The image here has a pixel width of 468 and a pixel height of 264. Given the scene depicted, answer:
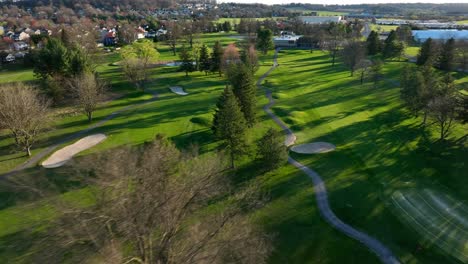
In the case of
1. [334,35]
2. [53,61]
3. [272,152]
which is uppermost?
[334,35]

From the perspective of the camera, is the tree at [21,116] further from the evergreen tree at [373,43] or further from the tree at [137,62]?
the evergreen tree at [373,43]

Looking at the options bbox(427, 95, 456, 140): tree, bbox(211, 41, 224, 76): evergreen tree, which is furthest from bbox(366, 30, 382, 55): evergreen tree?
bbox(427, 95, 456, 140): tree

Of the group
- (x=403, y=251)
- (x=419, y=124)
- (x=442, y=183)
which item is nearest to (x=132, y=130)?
(x=403, y=251)

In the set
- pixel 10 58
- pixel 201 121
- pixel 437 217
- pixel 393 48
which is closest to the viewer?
pixel 437 217

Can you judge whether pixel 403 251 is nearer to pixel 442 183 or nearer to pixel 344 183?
pixel 344 183

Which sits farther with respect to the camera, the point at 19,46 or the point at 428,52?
the point at 19,46

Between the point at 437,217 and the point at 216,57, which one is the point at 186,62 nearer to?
the point at 216,57

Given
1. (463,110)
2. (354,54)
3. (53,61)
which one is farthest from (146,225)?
(354,54)
